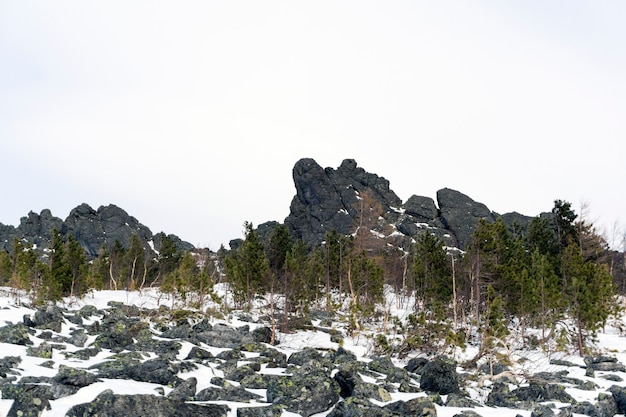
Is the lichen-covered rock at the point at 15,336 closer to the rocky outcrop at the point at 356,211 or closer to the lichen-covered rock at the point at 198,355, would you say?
the lichen-covered rock at the point at 198,355

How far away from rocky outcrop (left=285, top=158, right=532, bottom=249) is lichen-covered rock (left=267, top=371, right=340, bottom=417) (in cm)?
10204

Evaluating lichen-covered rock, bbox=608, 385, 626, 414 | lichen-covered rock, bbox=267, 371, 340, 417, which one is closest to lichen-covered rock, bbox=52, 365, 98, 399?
lichen-covered rock, bbox=267, 371, 340, 417

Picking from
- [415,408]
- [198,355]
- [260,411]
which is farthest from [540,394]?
[198,355]

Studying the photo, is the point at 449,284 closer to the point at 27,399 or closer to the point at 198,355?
the point at 198,355

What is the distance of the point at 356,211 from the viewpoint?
405 feet

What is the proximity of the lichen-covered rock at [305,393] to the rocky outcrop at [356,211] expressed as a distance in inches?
4017

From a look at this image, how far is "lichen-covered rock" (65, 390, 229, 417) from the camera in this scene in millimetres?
8617

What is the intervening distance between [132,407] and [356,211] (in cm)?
11559

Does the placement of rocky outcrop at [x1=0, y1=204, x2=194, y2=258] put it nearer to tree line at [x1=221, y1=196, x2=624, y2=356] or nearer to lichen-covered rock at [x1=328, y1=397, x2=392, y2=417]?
tree line at [x1=221, y1=196, x2=624, y2=356]

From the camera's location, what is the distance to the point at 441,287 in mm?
33500

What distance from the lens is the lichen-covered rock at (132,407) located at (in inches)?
339

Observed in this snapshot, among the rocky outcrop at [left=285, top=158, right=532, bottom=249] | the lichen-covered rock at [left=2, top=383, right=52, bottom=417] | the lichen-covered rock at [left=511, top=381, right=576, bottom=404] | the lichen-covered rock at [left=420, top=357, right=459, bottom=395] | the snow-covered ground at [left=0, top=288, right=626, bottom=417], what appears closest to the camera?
the lichen-covered rock at [left=2, top=383, right=52, bottom=417]

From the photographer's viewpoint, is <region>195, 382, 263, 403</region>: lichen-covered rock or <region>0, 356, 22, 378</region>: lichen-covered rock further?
<region>0, 356, 22, 378</region>: lichen-covered rock

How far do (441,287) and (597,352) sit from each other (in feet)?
32.6
